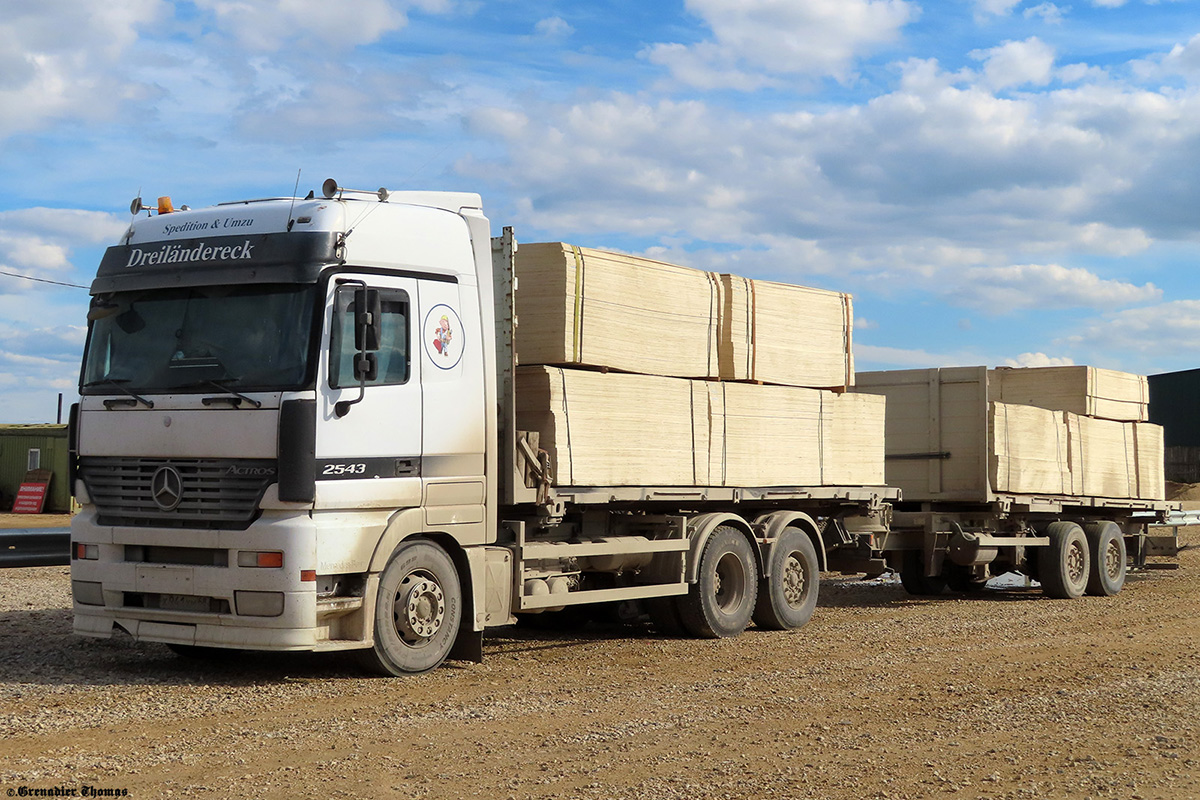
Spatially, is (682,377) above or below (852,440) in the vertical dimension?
above

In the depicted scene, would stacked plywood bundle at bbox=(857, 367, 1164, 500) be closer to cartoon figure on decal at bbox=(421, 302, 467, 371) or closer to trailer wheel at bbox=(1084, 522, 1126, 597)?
trailer wheel at bbox=(1084, 522, 1126, 597)

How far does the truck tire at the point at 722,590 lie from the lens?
1183 cm

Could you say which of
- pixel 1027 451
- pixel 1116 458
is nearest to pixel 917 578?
pixel 1027 451

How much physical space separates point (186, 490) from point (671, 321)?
4.56 meters

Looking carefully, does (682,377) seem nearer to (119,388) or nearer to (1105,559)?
(119,388)

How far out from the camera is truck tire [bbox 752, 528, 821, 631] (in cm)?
1262

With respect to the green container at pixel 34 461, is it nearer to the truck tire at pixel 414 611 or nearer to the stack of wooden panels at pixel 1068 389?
the stack of wooden panels at pixel 1068 389

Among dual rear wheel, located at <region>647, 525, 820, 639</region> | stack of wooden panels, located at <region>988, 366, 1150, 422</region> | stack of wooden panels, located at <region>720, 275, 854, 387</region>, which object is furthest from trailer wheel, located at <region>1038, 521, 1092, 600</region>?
dual rear wheel, located at <region>647, 525, 820, 639</region>

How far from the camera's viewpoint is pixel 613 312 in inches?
425

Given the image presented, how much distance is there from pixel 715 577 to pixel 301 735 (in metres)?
5.63

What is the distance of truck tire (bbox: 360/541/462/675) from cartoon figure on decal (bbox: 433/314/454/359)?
140cm

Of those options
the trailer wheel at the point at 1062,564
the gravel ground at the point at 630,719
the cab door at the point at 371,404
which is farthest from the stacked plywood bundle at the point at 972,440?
the cab door at the point at 371,404

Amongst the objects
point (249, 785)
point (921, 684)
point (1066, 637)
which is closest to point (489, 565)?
point (921, 684)

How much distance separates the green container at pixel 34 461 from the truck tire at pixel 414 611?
103 feet
